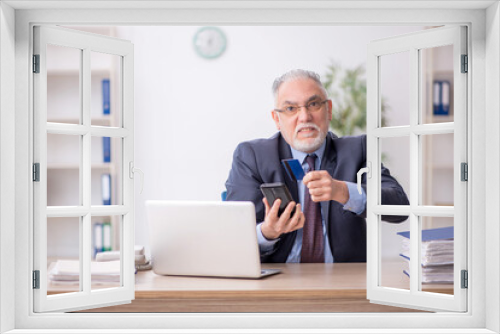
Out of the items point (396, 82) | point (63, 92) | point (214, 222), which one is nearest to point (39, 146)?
point (214, 222)

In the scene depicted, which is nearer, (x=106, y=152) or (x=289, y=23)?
(x=289, y=23)

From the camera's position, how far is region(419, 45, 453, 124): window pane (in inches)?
193

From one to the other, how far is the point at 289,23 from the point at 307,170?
1.73 m

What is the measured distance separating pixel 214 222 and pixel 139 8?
0.96m

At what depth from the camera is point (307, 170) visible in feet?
12.8

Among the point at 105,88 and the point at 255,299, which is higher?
the point at 105,88

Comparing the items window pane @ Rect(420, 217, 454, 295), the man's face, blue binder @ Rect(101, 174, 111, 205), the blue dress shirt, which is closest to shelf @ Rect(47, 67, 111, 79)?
blue binder @ Rect(101, 174, 111, 205)

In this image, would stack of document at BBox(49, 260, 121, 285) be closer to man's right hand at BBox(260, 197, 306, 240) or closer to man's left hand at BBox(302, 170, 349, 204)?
man's right hand at BBox(260, 197, 306, 240)

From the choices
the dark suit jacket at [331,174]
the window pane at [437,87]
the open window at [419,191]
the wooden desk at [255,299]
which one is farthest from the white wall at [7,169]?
the window pane at [437,87]

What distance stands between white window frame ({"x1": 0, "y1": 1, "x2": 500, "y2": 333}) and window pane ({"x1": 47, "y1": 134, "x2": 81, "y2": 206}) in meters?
2.83

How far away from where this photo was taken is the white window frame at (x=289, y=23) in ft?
7.29

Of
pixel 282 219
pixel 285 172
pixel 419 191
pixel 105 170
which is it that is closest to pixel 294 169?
pixel 285 172

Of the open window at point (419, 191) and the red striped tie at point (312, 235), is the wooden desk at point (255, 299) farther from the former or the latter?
the red striped tie at point (312, 235)

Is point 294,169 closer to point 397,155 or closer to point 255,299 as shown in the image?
point 255,299
